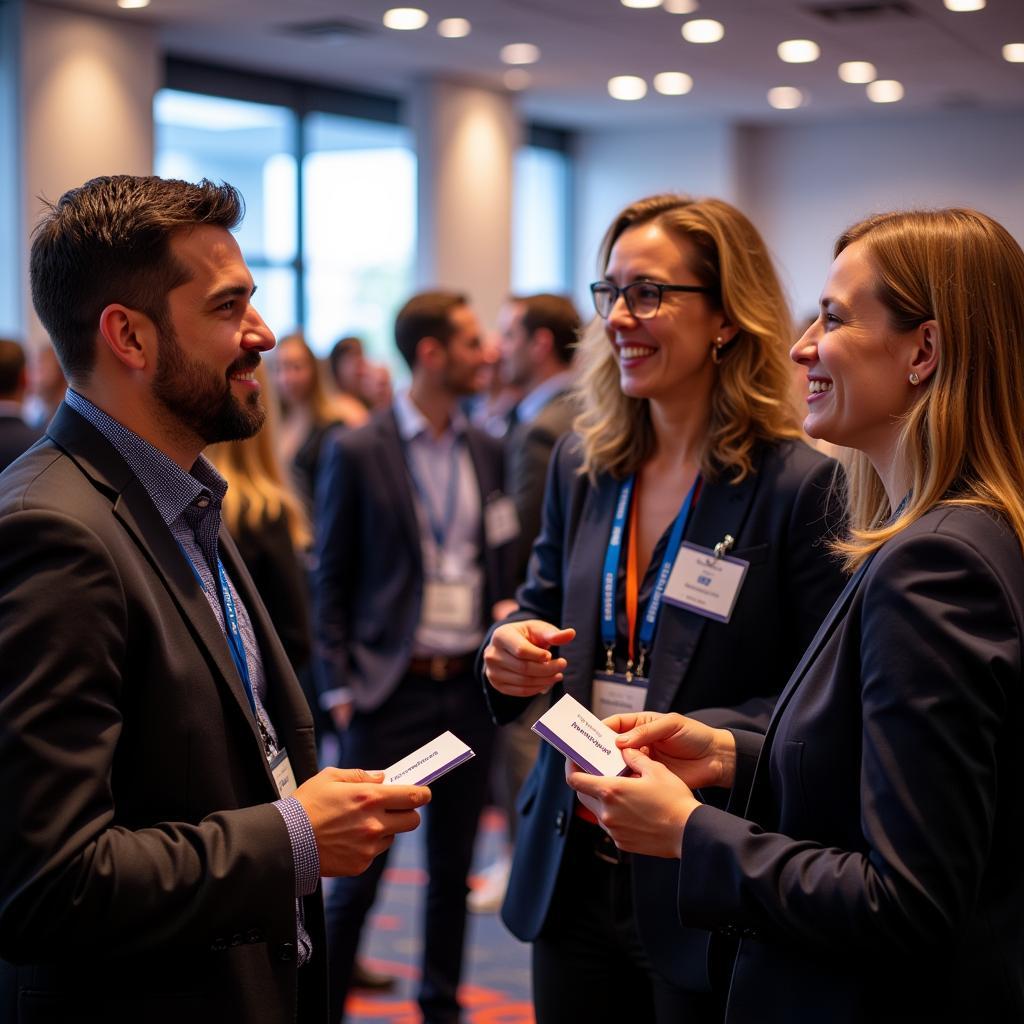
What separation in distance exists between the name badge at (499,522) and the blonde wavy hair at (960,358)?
2.34 m

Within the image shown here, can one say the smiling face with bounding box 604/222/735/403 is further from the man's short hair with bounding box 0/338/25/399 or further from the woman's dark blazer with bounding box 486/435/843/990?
the man's short hair with bounding box 0/338/25/399

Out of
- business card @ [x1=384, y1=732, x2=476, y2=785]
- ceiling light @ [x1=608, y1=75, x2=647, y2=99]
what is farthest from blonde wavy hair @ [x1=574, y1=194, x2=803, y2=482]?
ceiling light @ [x1=608, y1=75, x2=647, y2=99]

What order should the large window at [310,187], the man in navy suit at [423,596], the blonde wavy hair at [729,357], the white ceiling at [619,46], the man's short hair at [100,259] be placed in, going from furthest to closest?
1. the large window at [310,187]
2. the white ceiling at [619,46]
3. the man in navy suit at [423,596]
4. the blonde wavy hair at [729,357]
5. the man's short hair at [100,259]

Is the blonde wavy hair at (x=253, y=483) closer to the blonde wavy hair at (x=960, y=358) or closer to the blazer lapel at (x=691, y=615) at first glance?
Result: the blazer lapel at (x=691, y=615)

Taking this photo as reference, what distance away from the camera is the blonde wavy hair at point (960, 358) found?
55.2 inches

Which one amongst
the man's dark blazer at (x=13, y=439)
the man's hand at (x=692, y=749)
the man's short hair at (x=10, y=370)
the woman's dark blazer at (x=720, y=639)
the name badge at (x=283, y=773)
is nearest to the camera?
the name badge at (x=283, y=773)

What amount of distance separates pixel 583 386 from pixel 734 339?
337 millimetres

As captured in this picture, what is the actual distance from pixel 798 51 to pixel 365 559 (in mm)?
6705

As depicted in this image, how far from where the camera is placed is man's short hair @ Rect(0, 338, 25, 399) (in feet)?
14.9

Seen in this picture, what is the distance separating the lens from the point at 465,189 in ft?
33.2

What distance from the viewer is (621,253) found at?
2.30m

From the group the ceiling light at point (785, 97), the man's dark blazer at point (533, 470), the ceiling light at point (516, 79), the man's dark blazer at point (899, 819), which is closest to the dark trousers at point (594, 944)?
the man's dark blazer at point (899, 819)

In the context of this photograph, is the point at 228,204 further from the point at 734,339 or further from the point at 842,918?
the point at 842,918

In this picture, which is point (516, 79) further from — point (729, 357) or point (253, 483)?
point (729, 357)
